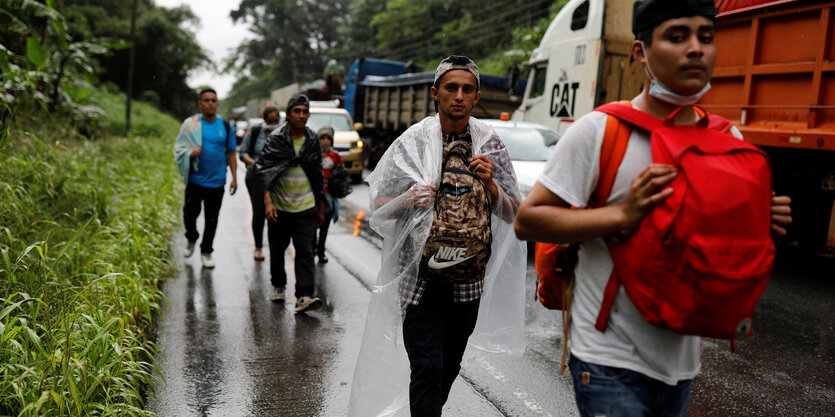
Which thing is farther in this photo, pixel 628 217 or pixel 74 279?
pixel 74 279

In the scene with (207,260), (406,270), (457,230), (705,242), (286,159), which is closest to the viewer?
(705,242)

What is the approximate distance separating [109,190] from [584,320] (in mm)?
8131

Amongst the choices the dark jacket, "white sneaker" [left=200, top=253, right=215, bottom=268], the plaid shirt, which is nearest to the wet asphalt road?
"white sneaker" [left=200, top=253, right=215, bottom=268]

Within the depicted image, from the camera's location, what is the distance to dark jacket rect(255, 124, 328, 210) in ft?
19.6

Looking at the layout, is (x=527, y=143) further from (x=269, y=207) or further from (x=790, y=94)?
→ (x=269, y=207)

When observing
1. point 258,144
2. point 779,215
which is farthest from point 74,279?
point 779,215

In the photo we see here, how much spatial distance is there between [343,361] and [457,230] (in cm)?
228

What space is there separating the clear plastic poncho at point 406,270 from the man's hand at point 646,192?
138 centimetres

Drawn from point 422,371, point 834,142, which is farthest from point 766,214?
point 834,142

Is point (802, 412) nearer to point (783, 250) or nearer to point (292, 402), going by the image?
point (292, 402)

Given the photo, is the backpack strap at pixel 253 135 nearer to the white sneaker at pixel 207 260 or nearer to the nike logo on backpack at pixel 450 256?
the white sneaker at pixel 207 260

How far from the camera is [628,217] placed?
1.80 m

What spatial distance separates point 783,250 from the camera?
966 centimetres

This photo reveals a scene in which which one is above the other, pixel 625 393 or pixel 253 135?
pixel 253 135
